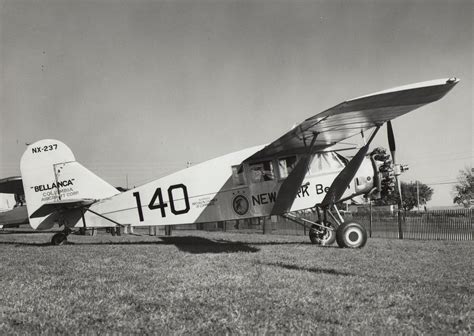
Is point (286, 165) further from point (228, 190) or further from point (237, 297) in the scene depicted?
point (237, 297)

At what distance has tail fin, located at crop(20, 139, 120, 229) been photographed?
11977 millimetres

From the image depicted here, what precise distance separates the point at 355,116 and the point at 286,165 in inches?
119

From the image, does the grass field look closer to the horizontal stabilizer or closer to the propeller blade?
the propeller blade

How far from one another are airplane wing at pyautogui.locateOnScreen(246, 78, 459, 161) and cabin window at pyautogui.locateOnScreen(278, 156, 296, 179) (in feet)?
0.72

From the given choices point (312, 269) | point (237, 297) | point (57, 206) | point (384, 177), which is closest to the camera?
point (237, 297)

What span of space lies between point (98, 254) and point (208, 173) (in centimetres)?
398

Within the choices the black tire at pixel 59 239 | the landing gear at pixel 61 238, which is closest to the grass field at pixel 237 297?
the landing gear at pixel 61 238

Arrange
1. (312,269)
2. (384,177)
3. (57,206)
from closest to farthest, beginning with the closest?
(312,269) < (384,177) < (57,206)

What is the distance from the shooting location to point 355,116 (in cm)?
922

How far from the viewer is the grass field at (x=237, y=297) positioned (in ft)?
11.6

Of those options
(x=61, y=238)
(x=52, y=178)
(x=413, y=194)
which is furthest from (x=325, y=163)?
(x=413, y=194)

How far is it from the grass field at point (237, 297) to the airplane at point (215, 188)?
12.8 ft

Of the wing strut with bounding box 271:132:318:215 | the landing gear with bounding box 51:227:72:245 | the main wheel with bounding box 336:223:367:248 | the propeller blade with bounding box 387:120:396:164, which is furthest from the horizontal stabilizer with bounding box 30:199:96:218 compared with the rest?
the propeller blade with bounding box 387:120:396:164

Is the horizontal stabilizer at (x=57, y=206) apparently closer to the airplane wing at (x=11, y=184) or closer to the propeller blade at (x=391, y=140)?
the propeller blade at (x=391, y=140)
